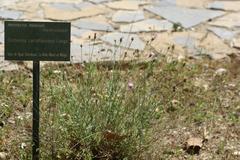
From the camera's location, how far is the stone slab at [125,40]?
5287mm

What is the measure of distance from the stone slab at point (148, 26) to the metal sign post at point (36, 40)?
2.61m

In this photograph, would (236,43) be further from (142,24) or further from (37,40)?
(37,40)

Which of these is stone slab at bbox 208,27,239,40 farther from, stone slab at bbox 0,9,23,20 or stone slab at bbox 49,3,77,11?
stone slab at bbox 0,9,23,20

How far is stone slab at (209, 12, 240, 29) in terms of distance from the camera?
237 inches

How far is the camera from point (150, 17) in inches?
241

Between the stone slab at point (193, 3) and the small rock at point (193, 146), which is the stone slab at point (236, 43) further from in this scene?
the small rock at point (193, 146)

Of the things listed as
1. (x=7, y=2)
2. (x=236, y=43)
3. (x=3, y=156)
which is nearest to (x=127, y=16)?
(x=236, y=43)

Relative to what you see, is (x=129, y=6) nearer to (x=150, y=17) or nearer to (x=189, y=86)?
(x=150, y=17)

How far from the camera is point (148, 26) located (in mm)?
5848

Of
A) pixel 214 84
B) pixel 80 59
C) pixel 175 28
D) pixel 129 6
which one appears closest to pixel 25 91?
pixel 80 59

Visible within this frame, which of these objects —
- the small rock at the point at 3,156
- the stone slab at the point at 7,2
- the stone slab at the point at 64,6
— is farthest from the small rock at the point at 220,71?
the stone slab at the point at 7,2

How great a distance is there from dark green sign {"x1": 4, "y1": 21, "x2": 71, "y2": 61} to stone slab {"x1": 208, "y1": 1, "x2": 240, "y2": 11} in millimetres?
3803

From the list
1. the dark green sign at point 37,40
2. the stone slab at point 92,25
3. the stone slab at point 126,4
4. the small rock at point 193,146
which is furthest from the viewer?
the stone slab at point 126,4

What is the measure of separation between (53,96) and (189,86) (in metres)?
1.49
